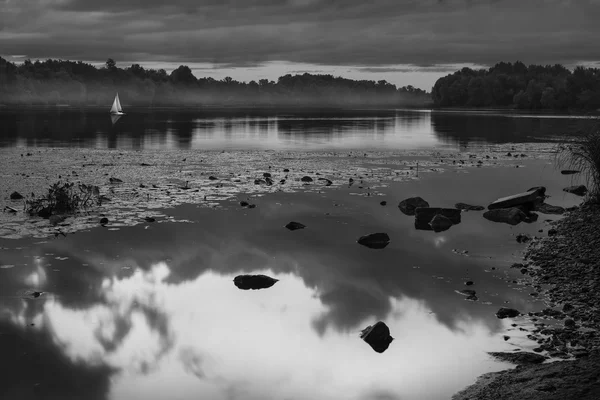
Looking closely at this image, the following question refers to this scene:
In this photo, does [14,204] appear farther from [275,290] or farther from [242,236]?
[275,290]

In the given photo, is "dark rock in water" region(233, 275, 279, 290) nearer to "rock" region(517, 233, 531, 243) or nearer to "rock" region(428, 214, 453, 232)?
"rock" region(428, 214, 453, 232)

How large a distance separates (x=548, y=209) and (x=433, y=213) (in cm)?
537

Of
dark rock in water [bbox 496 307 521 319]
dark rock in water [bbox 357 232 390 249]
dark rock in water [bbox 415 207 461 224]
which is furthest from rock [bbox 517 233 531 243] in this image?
dark rock in water [bbox 496 307 521 319]

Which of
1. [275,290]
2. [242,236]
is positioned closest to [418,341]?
[275,290]

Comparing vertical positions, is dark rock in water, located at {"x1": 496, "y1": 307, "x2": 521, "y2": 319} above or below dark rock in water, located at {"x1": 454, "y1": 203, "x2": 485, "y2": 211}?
below

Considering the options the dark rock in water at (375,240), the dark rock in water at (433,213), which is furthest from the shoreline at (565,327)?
the dark rock in water at (375,240)

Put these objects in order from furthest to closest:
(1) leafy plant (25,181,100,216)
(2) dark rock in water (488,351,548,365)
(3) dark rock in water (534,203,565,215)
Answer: (3) dark rock in water (534,203,565,215) < (1) leafy plant (25,181,100,216) < (2) dark rock in water (488,351,548,365)

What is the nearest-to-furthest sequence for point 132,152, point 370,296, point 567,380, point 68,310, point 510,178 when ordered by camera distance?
point 567,380 < point 68,310 < point 370,296 < point 510,178 < point 132,152

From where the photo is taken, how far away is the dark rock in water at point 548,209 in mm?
27502

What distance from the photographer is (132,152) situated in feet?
171

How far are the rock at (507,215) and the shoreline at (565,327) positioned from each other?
3.05m

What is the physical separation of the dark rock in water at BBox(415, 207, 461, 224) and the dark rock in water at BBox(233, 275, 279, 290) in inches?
379

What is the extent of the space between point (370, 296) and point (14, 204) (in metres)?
17.0

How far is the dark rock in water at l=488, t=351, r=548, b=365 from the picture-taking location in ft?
40.6
